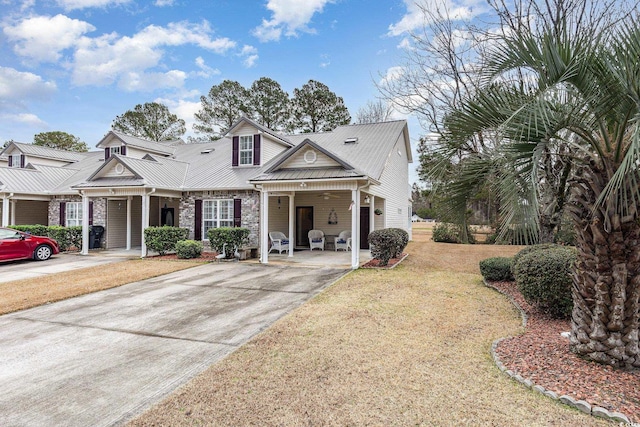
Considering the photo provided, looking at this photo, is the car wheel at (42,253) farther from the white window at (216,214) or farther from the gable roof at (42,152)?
the gable roof at (42,152)

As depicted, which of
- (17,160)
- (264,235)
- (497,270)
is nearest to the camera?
(497,270)

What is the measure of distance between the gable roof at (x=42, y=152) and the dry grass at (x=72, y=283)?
14210 mm

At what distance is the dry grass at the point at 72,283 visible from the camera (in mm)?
7836

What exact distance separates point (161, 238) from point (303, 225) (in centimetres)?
684

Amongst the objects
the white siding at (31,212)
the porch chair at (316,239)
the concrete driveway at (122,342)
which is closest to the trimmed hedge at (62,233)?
the white siding at (31,212)

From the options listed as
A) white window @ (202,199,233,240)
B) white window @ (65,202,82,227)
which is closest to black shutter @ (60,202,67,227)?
white window @ (65,202,82,227)

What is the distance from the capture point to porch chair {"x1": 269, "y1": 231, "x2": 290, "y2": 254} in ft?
49.2

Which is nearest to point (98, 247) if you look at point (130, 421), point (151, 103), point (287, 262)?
→ point (287, 262)

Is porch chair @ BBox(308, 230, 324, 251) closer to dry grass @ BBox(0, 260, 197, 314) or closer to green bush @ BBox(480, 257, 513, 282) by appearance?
dry grass @ BBox(0, 260, 197, 314)

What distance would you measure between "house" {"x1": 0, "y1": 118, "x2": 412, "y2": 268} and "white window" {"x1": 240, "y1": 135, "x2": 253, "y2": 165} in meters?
0.05

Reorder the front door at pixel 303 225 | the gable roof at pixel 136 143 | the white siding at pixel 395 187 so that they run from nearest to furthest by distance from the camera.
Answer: the white siding at pixel 395 187
the front door at pixel 303 225
the gable roof at pixel 136 143

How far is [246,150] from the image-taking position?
16422 millimetres

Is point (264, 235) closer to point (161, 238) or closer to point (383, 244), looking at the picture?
point (383, 244)

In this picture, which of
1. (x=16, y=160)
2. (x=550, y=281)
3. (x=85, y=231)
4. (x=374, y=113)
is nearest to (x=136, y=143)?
(x=85, y=231)
